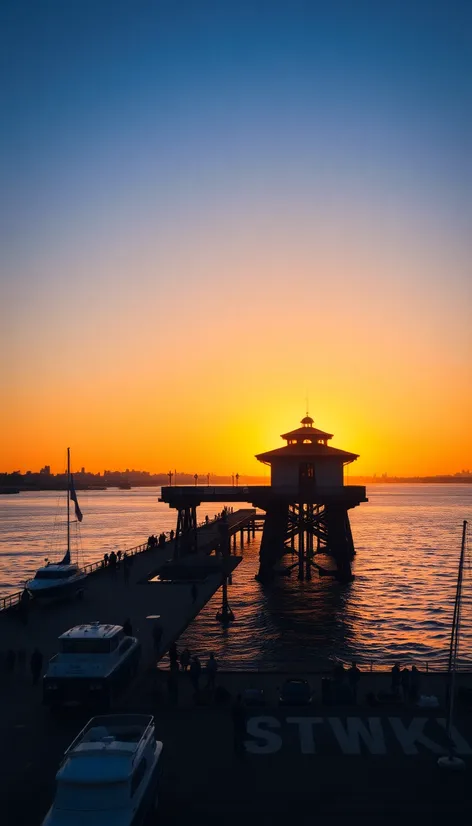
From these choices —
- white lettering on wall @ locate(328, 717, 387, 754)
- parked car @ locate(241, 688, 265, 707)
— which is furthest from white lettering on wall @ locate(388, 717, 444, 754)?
parked car @ locate(241, 688, 265, 707)

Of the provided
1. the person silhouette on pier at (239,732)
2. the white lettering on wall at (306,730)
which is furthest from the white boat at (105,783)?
the white lettering on wall at (306,730)

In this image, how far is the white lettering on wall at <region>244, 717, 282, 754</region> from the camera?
1827 centimetres

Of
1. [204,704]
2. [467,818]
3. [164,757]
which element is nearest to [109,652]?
[204,704]

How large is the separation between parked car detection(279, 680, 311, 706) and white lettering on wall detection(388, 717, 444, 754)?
2.56 metres

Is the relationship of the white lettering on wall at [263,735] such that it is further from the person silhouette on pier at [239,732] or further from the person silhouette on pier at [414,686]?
the person silhouette on pier at [414,686]

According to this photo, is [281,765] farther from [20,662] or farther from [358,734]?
[20,662]

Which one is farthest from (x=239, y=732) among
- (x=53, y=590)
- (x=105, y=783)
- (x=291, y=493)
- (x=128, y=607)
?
(x=291, y=493)

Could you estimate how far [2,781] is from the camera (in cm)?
1648

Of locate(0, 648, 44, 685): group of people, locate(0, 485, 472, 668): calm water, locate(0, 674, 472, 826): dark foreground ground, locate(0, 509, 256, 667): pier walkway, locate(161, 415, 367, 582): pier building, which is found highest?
locate(161, 415, 367, 582): pier building

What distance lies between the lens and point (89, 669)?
21.6 m

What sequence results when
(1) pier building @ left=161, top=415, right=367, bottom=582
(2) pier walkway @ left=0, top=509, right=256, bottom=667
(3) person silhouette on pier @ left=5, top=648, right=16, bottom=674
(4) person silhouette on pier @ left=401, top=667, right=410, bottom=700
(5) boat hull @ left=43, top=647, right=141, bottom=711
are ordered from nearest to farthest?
(5) boat hull @ left=43, top=647, right=141, bottom=711
(4) person silhouette on pier @ left=401, top=667, right=410, bottom=700
(3) person silhouette on pier @ left=5, top=648, right=16, bottom=674
(2) pier walkway @ left=0, top=509, right=256, bottom=667
(1) pier building @ left=161, top=415, right=367, bottom=582

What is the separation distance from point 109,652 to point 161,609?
13.5 meters

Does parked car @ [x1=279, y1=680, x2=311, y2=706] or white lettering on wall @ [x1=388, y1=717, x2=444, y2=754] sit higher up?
parked car @ [x1=279, y1=680, x2=311, y2=706]

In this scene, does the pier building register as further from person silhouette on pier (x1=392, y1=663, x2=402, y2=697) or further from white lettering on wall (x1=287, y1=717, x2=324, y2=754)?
white lettering on wall (x1=287, y1=717, x2=324, y2=754)
